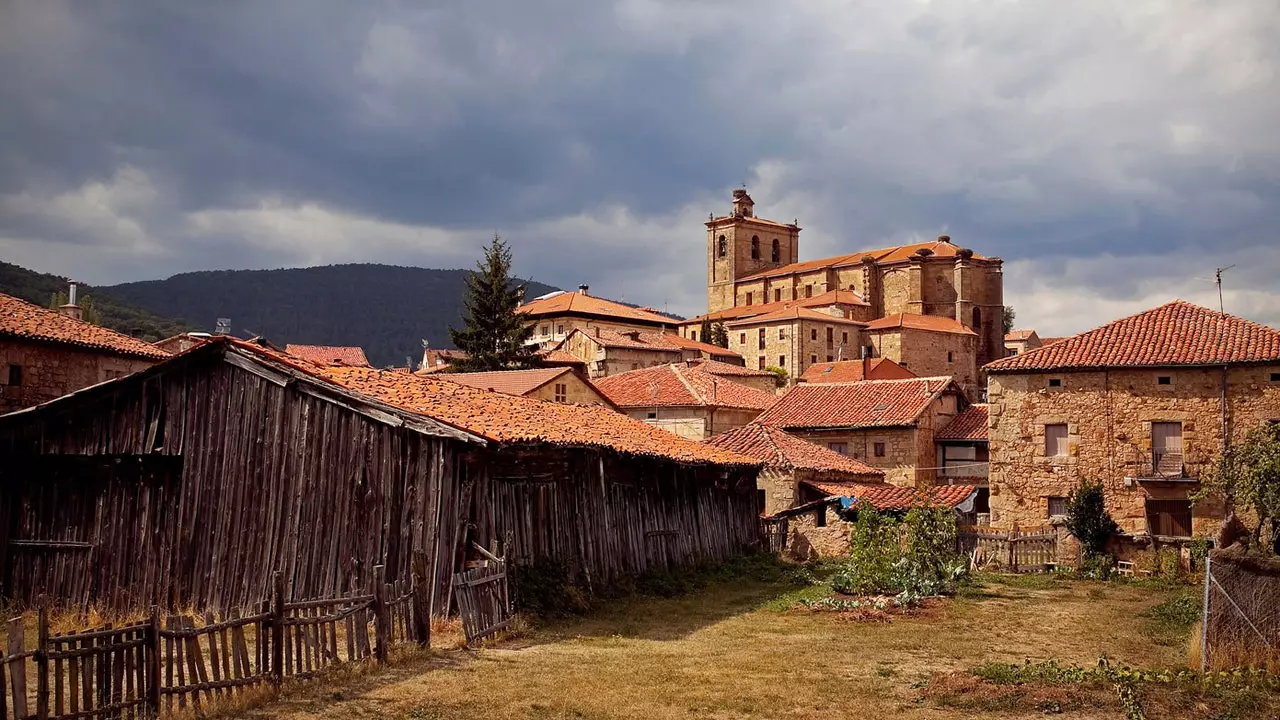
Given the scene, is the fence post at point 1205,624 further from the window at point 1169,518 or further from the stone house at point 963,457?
the stone house at point 963,457

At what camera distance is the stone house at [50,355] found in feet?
92.3

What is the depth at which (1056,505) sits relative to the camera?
3506 centimetres

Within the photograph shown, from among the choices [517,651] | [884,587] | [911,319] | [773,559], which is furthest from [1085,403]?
[911,319]

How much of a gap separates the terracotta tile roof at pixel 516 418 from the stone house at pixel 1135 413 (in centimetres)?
1054

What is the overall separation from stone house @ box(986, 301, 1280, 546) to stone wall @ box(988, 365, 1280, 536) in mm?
32

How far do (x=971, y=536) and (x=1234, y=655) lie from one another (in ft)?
56.4

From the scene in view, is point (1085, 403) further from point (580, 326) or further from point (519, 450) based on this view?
point (580, 326)

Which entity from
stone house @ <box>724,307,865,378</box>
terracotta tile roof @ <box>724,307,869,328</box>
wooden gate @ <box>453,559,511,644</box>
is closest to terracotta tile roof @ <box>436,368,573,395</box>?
wooden gate @ <box>453,559,511,644</box>

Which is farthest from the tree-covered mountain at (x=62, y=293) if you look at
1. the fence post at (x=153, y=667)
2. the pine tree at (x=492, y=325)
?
the fence post at (x=153, y=667)

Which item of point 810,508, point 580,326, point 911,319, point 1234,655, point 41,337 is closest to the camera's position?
point 1234,655

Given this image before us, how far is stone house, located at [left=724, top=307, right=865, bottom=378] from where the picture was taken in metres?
98.8

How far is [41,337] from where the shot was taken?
Result: 28688 millimetres

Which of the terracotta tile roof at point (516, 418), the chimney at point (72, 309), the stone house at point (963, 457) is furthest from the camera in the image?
the stone house at point (963, 457)

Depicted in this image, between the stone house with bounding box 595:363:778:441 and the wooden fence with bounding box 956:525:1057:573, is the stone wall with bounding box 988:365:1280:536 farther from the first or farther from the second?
the stone house with bounding box 595:363:778:441
